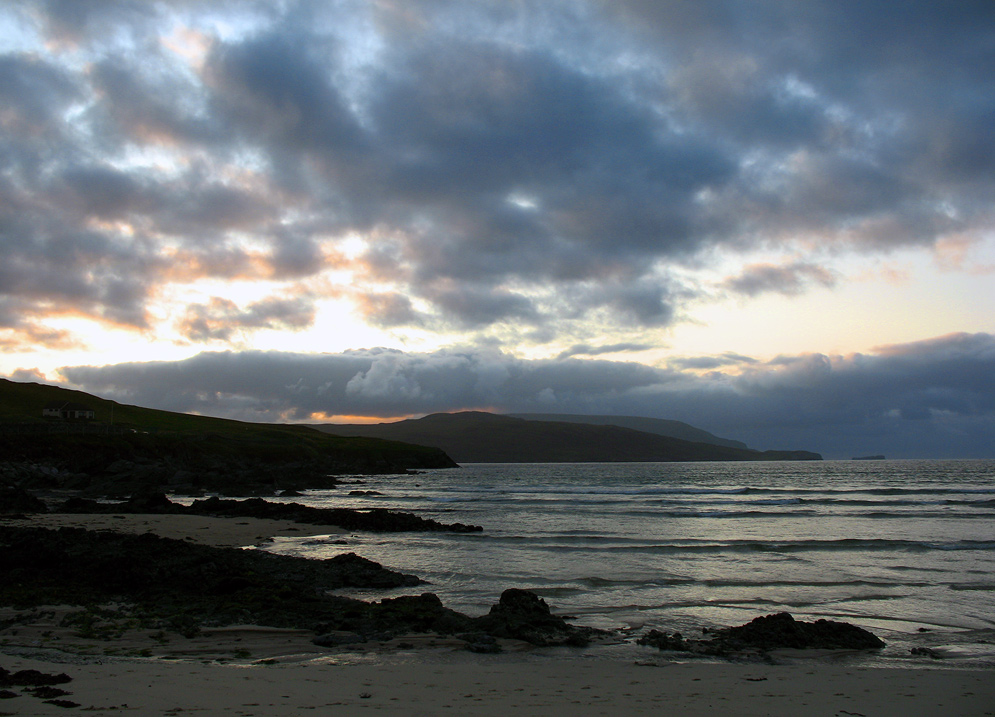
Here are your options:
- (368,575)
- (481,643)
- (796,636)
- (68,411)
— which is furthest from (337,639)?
(68,411)

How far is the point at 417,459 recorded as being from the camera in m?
159

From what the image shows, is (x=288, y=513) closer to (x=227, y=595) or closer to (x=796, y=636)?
(x=227, y=595)

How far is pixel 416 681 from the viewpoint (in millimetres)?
9484

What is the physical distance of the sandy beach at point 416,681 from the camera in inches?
313

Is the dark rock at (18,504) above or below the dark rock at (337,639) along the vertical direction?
below

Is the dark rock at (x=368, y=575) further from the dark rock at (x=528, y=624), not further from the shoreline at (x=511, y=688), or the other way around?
the shoreline at (x=511, y=688)

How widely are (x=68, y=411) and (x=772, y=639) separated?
119 m

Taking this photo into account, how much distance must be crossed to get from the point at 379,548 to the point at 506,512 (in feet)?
69.8

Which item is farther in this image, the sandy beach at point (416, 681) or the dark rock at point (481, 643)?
the dark rock at point (481, 643)

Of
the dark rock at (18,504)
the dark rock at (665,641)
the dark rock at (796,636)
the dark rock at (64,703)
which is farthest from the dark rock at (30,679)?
the dark rock at (18,504)

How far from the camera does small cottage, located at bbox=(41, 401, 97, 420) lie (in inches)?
3947

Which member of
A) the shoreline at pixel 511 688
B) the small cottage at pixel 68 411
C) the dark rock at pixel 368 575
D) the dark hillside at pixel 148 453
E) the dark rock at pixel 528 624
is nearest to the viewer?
the shoreline at pixel 511 688

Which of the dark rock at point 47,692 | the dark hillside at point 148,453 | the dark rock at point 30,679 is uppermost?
the dark rock at point 47,692

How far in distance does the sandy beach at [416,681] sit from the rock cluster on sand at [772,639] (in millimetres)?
977
